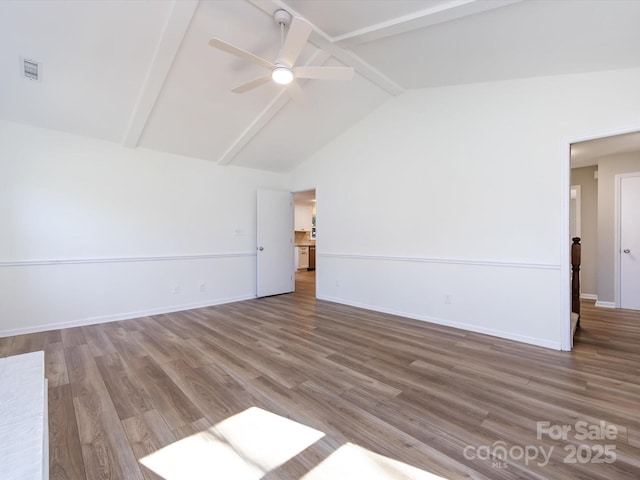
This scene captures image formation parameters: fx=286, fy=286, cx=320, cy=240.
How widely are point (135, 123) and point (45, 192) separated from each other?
1391mm

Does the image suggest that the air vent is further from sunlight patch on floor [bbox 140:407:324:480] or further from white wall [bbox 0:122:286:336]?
sunlight patch on floor [bbox 140:407:324:480]

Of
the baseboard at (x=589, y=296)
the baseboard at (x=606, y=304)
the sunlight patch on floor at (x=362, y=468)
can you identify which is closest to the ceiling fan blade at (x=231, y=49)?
the sunlight patch on floor at (x=362, y=468)

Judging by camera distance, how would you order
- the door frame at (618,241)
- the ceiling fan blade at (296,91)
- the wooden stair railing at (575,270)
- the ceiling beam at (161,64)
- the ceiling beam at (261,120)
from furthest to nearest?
the door frame at (618,241)
the wooden stair railing at (575,270)
the ceiling beam at (261,120)
the ceiling fan blade at (296,91)
the ceiling beam at (161,64)

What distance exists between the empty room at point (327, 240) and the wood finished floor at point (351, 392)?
0.07ft

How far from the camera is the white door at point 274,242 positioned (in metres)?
5.54

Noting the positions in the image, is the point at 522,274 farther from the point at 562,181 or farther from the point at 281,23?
the point at 281,23

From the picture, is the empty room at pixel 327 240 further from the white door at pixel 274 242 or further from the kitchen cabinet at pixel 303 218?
the kitchen cabinet at pixel 303 218

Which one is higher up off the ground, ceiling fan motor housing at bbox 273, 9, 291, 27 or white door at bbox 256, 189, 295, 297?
ceiling fan motor housing at bbox 273, 9, 291, 27

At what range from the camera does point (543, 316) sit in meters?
3.04

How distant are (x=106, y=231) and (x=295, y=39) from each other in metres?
3.57

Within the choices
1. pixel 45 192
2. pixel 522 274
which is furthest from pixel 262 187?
pixel 522 274

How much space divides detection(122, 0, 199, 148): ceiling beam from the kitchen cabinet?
6.39 m

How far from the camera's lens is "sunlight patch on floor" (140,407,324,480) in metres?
1.46

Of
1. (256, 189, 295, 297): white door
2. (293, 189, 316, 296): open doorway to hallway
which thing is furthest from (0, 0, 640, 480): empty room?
(293, 189, 316, 296): open doorway to hallway
